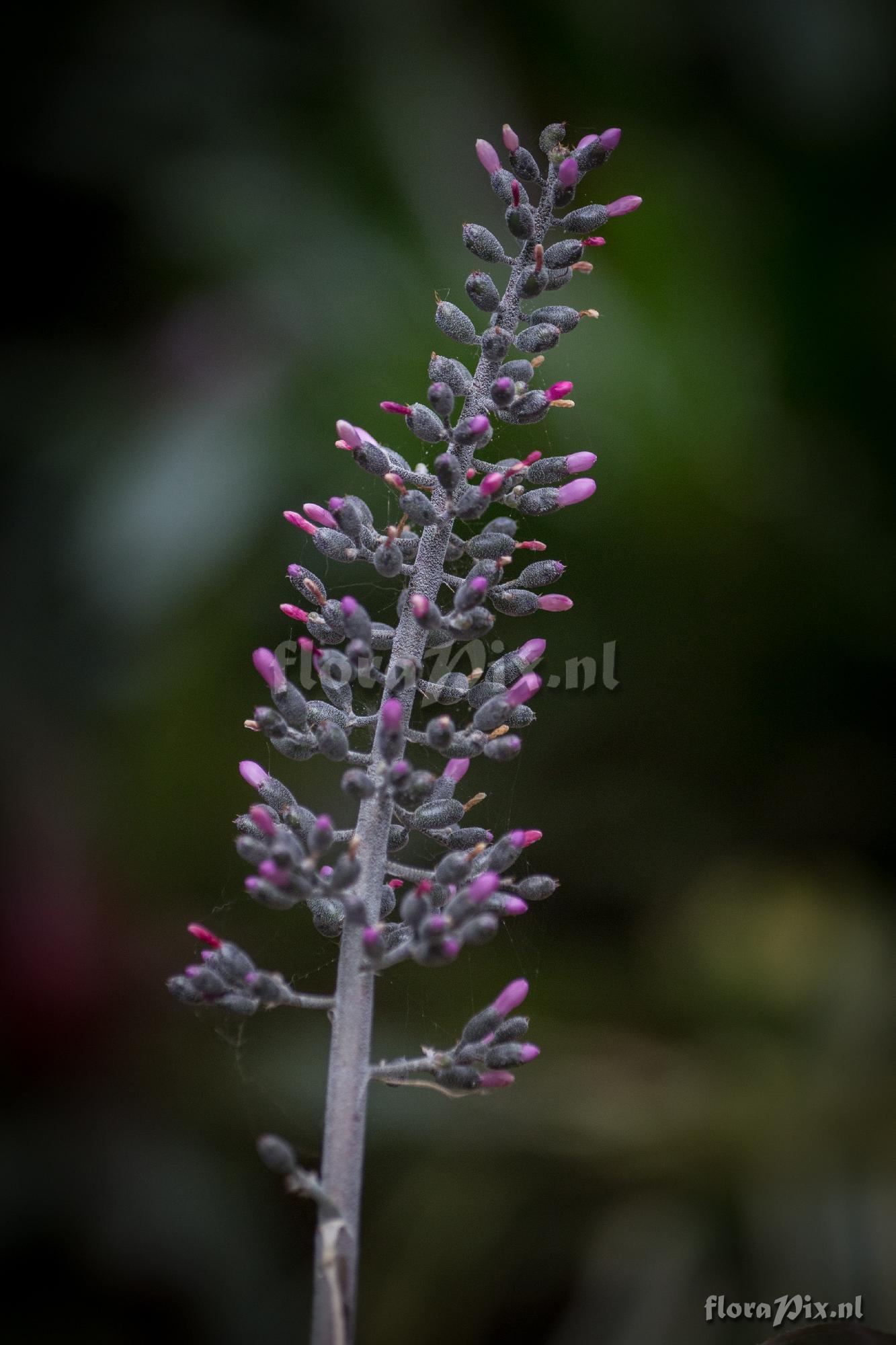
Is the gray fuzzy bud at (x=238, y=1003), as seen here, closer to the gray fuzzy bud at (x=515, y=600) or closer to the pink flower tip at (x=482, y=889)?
the pink flower tip at (x=482, y=889)

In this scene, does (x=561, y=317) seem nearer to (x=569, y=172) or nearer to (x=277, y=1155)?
(x=569, y=172)

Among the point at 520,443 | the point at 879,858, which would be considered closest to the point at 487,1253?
the point at 879,858

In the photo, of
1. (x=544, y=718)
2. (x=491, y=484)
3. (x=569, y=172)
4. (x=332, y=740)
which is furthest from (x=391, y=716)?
(x=544, y=718)

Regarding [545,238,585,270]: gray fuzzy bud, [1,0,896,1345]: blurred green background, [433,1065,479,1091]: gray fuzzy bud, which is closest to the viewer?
[433,1065,479,1091]: gray fuzzy bud

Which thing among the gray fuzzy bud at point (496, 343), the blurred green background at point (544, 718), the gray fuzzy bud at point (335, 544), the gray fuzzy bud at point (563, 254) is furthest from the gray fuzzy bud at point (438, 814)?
the blurred green background at point (544, 718)

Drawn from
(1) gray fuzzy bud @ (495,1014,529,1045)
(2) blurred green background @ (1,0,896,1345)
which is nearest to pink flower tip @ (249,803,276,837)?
(1) gray fuzzy bud @ (495,1014,529,1045)

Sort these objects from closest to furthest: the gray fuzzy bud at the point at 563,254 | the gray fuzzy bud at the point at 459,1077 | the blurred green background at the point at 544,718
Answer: the gray fuzzy bud at the point at 459,1077, the gray fuzzy bud at the point at 563,254, the blurred green background at the point at 544,718

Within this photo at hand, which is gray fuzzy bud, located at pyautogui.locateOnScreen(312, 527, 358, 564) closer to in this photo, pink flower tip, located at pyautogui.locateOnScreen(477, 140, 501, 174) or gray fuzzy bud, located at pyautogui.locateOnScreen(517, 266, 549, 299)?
gray fuzzy bud, located at pyautogui.locateOnScreen(517, 266, 549, 299)
